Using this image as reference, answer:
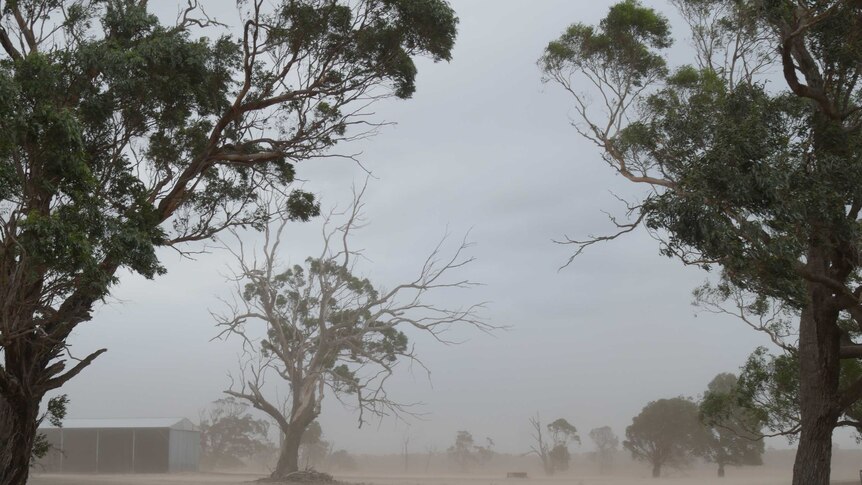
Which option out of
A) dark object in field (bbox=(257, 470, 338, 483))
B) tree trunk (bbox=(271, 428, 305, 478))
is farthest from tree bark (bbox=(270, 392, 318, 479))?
dark object in field (bbox=(257, 470, 338, 483))

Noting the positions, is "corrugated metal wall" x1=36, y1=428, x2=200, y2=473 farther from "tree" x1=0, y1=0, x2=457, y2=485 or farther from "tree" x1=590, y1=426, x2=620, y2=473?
"tree" x1=590, y1=426, x2=620, y2=473

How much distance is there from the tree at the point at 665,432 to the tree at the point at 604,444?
1940 cm

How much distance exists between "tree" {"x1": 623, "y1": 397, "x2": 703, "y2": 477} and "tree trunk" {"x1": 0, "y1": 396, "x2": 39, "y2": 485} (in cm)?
4014

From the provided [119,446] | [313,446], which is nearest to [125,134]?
[119,446]

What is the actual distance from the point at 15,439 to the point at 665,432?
40.9 meters

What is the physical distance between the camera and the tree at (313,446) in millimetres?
54562

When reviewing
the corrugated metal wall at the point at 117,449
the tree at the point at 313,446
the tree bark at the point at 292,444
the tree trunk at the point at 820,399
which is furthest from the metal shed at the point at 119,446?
the tree trunk at the point at 820,399

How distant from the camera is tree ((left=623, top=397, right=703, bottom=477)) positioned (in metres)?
45.6

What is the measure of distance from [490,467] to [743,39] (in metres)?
54.8

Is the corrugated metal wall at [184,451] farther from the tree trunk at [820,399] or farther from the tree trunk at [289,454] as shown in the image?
the tree trunk at [820,399]

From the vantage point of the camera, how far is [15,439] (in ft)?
35.1

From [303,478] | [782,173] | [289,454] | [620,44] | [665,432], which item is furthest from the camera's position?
[665,432]

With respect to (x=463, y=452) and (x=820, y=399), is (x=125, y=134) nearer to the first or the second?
(x=820, y=399)

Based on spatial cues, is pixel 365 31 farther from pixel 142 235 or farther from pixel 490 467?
pixel 490 467
